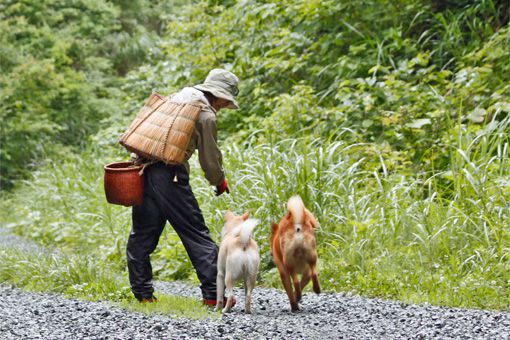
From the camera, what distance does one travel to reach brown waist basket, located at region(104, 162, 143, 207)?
21.7 feet

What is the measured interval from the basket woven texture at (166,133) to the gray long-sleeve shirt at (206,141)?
81 mm

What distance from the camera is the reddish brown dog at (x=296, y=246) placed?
6.20m

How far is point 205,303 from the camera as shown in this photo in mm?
6789

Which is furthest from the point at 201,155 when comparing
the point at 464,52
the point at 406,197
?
the point at 464,52

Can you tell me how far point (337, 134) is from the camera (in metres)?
11.5

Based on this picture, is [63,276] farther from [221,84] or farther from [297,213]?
[297,213]

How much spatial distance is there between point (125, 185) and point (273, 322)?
1725 mm

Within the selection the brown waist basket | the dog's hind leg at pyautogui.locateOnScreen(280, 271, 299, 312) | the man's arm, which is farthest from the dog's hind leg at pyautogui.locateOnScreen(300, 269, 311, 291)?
the brown waist basket

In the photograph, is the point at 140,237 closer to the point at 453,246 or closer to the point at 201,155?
the point at 201,155

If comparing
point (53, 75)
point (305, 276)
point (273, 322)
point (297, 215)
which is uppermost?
point (53, 75)

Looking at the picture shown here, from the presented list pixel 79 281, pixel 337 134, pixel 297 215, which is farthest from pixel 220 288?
pixel 337 134

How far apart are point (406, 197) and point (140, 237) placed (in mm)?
3301

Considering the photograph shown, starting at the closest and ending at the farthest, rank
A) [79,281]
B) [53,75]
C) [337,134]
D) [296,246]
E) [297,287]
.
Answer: [296,246] < [297,287] < [79,281] < [337,134] < [53,75]

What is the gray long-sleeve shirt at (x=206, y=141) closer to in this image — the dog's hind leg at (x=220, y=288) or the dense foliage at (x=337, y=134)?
the dog's hind leg at (x=220, y=288)
